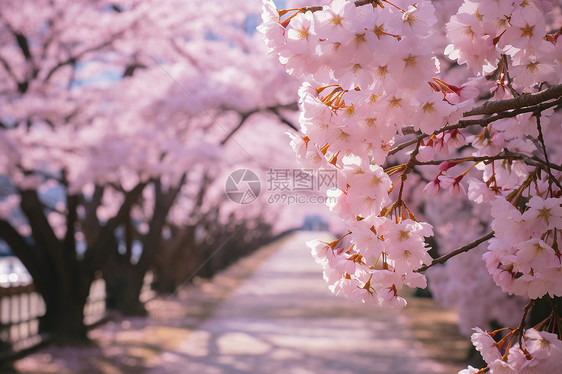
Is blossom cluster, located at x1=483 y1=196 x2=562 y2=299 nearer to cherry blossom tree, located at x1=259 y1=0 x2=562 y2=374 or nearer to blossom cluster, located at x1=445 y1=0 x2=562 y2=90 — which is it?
cherry blossom tree, located at x1=259 y1=0 x2=562 y2=374

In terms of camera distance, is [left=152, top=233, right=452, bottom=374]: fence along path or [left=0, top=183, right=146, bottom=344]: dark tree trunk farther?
[left=0, top=183, right=146, bottom=344]: dark tree trunk

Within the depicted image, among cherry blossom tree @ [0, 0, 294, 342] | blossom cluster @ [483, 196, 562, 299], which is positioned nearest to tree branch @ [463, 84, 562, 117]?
blossom cluster @ [483, 196, 562, 299]

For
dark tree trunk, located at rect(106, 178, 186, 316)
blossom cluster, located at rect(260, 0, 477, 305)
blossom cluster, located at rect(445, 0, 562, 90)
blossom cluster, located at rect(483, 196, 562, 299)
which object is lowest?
dark tree trunk, located at rect(106, 178, 186, 316)

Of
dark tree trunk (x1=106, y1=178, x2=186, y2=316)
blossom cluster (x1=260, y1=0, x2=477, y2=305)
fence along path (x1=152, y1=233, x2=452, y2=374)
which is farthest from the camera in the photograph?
dark tree trunk (x1=106, y1=178, x2=186, y2=316)

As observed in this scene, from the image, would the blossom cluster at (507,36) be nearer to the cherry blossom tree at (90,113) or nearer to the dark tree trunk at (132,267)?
the cherry blossom tree at (90,113)

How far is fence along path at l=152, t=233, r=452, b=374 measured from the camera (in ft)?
21.4

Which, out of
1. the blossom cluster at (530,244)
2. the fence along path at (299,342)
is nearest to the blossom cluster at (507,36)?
the blossom cluster at (530,244)

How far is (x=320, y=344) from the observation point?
771 centimetres

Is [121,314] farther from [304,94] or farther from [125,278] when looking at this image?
[304,94]

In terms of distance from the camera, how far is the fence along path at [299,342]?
6.51 metres

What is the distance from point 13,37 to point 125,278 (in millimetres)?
4689

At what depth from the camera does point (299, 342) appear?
786cm

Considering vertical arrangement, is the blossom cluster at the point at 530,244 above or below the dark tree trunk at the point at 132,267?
above

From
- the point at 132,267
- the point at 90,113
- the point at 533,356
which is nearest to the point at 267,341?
the point at 132,267
